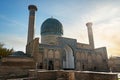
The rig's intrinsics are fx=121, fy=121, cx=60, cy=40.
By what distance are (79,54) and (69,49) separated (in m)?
2.28

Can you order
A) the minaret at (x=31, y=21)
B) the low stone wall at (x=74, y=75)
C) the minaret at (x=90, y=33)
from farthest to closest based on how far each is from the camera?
the minaret at (x=90, y=33), the minaret at (x=31, y=21), the low stone wall at (x=74, y=75)

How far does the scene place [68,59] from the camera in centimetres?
2453

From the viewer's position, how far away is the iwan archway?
23.9 metres

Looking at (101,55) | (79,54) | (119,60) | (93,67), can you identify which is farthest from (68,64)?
(119,60)

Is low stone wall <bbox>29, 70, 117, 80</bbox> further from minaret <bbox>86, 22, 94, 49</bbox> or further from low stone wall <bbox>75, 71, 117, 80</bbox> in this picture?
minaret <bbox>86, 22, 94, 49</bbox>

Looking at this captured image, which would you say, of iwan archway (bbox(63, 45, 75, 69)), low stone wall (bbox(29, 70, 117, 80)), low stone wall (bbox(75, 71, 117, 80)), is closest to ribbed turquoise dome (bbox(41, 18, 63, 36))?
iwan archway (bbox(63, 45, 75, 69))

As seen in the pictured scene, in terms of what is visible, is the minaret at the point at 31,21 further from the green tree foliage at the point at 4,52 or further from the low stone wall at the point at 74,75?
the low stone wall at the point at 74,75

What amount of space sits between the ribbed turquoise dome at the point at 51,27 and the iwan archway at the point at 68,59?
180 inches

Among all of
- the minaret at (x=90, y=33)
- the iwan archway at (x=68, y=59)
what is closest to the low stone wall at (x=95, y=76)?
the iwan archway at (x=68, y=59)

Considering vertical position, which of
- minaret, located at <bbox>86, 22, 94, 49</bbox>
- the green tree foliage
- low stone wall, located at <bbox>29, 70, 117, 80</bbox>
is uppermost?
minaret, located at <bbox>86, 22, 94, 49</bbox>

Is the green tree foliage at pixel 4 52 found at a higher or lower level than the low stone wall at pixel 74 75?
higher

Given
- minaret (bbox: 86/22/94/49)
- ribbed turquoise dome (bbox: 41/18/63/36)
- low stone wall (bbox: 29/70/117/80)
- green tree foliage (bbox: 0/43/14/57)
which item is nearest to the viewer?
low stone wall (bbox: 29/70/117/80)

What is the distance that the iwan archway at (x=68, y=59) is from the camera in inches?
940

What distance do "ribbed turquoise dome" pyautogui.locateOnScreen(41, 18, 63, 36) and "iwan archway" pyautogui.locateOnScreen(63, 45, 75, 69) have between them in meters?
4.57
